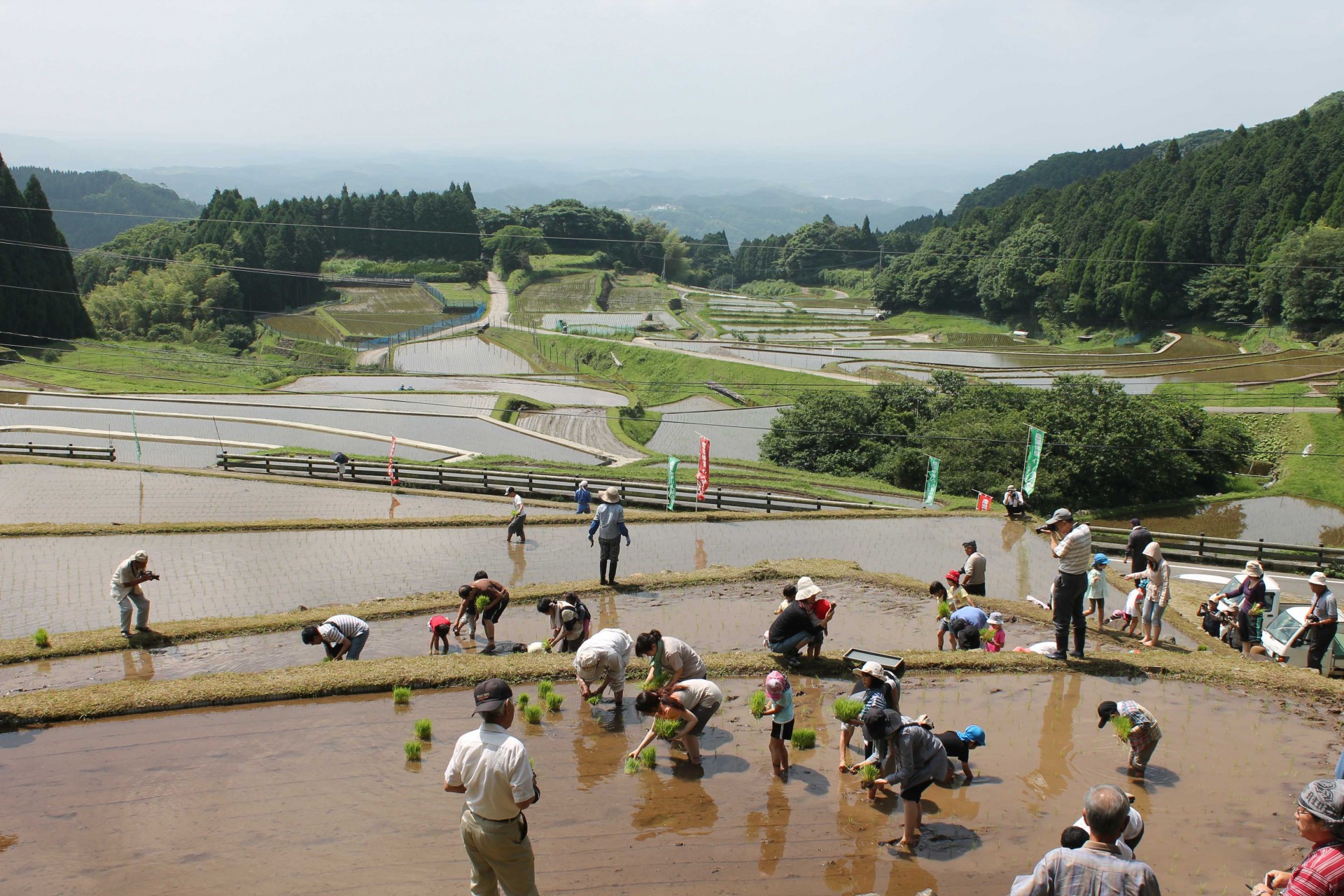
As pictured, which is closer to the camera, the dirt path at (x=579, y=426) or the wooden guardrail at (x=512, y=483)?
the wooden guardrail at (x=512, y=483)

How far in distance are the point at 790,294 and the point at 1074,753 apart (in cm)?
12569

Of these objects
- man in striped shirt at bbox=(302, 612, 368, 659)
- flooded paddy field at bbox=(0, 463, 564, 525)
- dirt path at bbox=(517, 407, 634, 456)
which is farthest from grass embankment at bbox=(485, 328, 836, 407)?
man in striped shirt at bbox=(302, 612, 368, 659)

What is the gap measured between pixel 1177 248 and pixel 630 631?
77.4 m

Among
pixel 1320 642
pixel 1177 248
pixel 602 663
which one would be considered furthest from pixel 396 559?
pixel 1177 248

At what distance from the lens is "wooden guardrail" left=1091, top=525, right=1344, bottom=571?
21062 mm

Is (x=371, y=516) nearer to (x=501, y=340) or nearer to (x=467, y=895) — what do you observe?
(x=467, y=895)

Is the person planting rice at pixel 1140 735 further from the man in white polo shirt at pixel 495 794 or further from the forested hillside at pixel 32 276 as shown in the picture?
the forested hillside at pixel 32 276

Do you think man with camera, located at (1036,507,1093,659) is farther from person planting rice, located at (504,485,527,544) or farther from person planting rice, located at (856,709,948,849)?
person planting rice, located at (504,485,527,544)

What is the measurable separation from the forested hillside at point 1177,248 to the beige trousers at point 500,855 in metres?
66.0

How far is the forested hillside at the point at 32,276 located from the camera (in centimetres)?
5578

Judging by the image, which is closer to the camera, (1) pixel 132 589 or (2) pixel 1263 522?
(1) pixel 132 589

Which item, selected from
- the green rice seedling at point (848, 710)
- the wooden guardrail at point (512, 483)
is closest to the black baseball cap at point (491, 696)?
the green rice seedling at point (848, 710)

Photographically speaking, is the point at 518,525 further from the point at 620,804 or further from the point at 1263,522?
the point at 1263,522

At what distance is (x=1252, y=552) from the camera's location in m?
21.5
